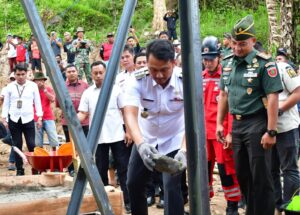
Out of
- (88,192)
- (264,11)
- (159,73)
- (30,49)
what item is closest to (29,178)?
(88,192)

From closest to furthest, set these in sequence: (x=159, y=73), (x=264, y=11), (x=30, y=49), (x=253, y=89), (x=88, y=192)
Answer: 1. (x=159, y=73)
2. (x=88, y=192)
3. (x=253, y=89)
4. (x=30, y=49)
5. (x=264, y=11)

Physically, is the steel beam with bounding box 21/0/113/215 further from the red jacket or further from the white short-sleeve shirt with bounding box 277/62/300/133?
the red jacket

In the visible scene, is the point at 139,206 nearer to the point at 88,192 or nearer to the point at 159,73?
the point at 88,192

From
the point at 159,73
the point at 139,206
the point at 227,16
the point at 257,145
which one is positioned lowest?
the point at 139,206

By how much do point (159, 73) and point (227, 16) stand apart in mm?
20846

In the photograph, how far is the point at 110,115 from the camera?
7277 millimetres

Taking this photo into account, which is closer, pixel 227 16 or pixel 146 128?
pixel 146 128

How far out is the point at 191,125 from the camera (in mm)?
2162

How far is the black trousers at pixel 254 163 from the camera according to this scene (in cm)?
518

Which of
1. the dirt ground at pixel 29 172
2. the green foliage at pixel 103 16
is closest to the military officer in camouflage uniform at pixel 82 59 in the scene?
the dirt ground at pixel 29 172

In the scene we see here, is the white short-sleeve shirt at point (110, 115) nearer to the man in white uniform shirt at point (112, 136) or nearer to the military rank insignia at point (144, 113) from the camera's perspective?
the man in white uniform shirt at point (112, 136)

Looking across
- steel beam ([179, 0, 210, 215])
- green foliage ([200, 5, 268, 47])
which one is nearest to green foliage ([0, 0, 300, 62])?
green foliage ([200, 5, 268, 47])

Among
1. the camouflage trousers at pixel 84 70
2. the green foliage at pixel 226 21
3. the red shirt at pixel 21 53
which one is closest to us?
the camouflage trousers at pixel 84 70

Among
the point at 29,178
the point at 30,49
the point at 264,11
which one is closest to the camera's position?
the point at 29,178
